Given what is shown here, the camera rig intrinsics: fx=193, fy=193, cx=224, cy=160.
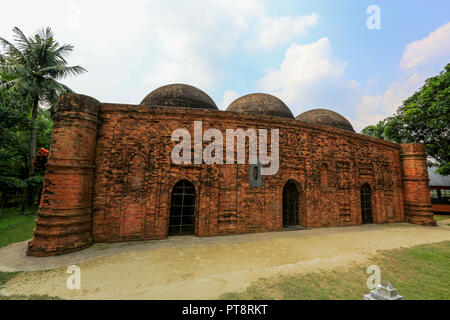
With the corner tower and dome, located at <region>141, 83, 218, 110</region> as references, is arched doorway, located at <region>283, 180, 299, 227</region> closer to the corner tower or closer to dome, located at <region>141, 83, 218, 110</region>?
dome, located at <region>141, 83, 218, 110</region>

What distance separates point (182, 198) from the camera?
6.95 m

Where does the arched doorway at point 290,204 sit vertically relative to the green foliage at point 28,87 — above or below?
below

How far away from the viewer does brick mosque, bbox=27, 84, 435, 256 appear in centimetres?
554

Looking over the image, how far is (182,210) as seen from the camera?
6.95 meters

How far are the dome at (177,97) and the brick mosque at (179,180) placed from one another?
0.05 m

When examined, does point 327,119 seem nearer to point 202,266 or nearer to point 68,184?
point 202,266

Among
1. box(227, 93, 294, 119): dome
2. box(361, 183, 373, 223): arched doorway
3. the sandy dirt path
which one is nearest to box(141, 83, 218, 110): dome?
box(227, 93, 294, 119): dome

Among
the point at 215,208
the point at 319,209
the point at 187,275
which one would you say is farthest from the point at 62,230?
the point at 319,209

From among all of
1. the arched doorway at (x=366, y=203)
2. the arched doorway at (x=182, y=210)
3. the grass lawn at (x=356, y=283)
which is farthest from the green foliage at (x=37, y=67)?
the arched doorway at (x=366, y=203)

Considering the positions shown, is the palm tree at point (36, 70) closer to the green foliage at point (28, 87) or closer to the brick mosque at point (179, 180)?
the green foliage at point (28, 87)

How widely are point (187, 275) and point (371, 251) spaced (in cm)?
544

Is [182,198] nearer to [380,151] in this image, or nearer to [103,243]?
[103,243]

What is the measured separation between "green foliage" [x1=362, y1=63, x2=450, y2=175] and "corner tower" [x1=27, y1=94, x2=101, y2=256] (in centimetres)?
2007

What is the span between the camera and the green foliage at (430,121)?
13.2 metres
